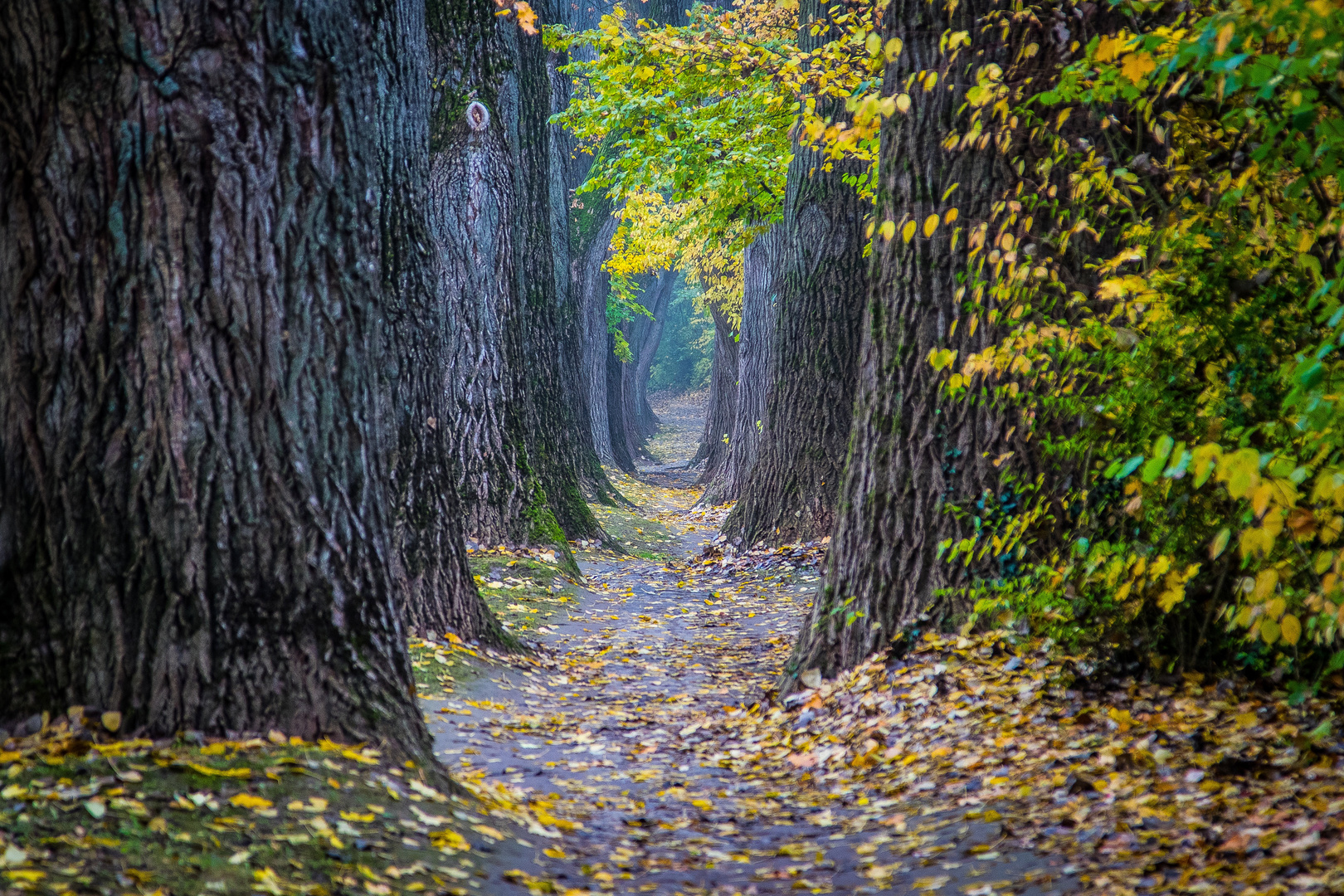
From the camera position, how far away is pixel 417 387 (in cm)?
674

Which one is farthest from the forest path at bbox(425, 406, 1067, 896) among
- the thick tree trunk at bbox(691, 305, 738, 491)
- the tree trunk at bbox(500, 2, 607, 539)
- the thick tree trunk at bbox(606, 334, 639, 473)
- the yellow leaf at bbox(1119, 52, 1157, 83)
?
the thick tree trunk at bbox(606, 334, 639, 473)

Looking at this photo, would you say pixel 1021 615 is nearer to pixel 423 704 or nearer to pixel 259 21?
pixel 423 704

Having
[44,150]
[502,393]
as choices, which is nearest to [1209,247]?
[44,150]

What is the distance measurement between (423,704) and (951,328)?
3.37 meters

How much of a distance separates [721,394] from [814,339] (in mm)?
14550

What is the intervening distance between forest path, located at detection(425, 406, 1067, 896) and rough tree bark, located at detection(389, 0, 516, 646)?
0.63 m

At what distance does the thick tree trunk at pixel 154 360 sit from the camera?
318 cm

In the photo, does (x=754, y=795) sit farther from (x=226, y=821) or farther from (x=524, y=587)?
(x=524, y=587)

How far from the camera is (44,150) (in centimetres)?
319

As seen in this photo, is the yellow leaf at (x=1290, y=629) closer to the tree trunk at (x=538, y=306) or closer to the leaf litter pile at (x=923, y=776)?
the leaf litter pile at (x=923, y=776)

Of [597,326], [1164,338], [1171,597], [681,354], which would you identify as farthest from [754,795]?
[681,354]

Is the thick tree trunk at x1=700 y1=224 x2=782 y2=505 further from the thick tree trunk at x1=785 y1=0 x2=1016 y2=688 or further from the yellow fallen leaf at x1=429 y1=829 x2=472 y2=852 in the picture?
the yellow fallen leaf at x1=429 y1=829 x2=472 y2=852

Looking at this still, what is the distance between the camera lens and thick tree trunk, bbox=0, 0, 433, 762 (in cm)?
318

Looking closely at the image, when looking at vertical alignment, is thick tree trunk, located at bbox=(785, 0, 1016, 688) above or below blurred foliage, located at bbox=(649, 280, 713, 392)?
below
